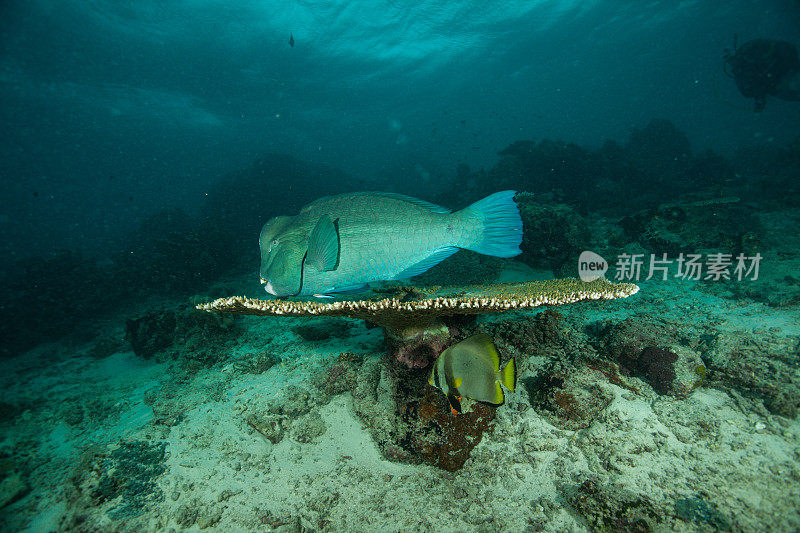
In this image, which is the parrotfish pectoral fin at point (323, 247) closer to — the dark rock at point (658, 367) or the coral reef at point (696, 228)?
the dark rock at point (658, 367)

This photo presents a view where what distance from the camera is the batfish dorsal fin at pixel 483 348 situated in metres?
2.08

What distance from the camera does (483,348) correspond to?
2.13m

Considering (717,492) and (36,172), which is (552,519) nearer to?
(717,492)

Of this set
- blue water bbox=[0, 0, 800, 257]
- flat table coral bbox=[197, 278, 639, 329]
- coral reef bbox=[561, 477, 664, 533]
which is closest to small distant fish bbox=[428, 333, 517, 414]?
flat table coral bbox=[197, 278, 639, 329]

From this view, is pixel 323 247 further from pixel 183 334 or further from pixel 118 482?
pixel 183 334

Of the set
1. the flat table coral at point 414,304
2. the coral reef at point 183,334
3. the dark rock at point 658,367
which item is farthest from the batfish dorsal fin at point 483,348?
the coral reef at point 183,334

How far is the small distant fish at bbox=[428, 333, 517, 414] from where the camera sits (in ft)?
6.64

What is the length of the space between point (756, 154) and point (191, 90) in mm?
48224

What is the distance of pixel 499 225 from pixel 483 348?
913 mm

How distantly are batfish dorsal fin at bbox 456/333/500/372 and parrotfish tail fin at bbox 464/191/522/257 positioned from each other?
643 mm

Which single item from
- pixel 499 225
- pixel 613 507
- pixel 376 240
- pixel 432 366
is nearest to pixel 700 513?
pixel 613 507

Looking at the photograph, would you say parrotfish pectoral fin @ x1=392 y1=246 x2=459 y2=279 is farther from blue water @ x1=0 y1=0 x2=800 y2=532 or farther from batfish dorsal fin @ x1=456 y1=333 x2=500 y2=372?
batfish dorsal fin @ x1=456 y1=333 x2=500 y2=372

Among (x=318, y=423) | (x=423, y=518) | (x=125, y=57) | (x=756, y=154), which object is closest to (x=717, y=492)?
(x=423, y=518)

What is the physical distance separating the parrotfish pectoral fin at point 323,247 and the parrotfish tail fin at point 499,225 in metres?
1.03
